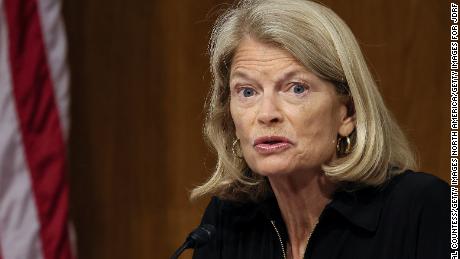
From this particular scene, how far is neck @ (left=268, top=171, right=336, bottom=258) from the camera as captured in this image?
1.65 meters

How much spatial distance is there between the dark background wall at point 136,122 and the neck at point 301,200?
3.16 ft

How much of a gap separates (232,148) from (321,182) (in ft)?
0.80

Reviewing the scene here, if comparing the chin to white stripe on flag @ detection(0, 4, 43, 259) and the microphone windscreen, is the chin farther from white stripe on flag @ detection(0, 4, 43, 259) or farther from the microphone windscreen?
white stripe on flag @ detection(0, 4, 43, 259)

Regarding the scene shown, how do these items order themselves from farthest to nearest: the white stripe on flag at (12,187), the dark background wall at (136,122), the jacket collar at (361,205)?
the dark background wall at (136,122) → the white stripe on flag at (12,187) → the jacket collar at (361,205)

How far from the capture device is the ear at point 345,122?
1610mm

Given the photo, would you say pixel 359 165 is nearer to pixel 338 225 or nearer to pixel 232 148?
pixel 338 225

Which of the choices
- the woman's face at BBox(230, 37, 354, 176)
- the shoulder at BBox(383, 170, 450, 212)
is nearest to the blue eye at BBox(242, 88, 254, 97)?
the woman's face at BBox(230, 37, 354, 176)

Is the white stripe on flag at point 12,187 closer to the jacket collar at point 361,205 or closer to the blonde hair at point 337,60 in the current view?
the blonde hair at point 337,60

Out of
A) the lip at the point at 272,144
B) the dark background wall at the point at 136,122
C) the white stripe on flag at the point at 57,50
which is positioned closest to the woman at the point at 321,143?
the lip at the point at 272,144

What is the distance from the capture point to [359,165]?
61.9 inches

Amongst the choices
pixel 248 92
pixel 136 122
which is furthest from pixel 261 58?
pixel 136 122

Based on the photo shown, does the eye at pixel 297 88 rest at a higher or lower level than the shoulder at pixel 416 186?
higher

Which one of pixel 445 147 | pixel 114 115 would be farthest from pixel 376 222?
pixel 114 115

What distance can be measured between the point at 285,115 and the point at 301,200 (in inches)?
9.1
